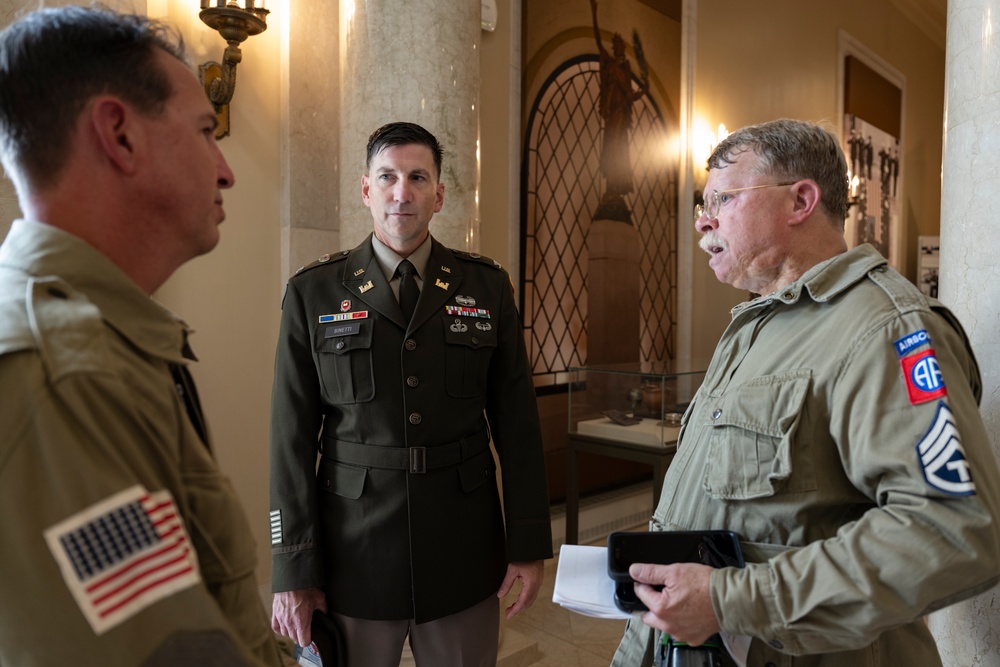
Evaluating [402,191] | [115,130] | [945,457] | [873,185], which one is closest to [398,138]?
[402,191]

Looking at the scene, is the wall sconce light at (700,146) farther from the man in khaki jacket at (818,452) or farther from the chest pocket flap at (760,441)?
the chest pocket flap at (760,441)

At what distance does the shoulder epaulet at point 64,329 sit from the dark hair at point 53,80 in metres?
0.16

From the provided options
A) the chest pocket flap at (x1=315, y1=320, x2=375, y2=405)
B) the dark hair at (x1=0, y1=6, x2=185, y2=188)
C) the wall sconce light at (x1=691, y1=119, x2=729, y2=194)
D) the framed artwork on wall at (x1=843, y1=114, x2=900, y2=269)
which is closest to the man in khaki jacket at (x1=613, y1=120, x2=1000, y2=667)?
the chest pocket flap at (x1=315, y1=320, x2=375, y2=405)

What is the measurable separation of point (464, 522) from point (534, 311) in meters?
2.81

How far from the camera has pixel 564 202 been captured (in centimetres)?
494

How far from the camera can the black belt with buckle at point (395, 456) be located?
1952 millimetres

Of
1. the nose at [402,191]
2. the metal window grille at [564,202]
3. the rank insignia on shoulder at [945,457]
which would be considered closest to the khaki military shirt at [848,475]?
the rank insignia on shoulder at [945,457]

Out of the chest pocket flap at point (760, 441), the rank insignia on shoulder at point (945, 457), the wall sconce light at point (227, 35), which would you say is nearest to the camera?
the rank insignia on shoulder at point (945, 457)

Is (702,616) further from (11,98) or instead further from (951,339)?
(11,98)

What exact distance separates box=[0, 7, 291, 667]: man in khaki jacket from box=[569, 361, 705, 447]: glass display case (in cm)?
311

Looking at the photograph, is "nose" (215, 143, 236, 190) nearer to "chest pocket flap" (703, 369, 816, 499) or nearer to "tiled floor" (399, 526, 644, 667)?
"chest pocket flap" (703, 369, 816, 499)

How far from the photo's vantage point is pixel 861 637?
1.06 meters

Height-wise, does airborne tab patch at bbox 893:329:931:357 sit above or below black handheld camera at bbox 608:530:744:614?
above

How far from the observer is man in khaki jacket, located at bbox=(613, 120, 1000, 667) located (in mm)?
1026
